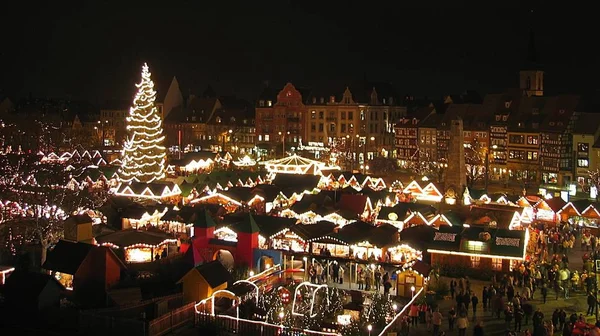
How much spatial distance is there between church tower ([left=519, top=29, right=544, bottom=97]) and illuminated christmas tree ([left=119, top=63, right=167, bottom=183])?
35.4 meters

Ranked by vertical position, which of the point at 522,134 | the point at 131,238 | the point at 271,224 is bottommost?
the point at 131,238

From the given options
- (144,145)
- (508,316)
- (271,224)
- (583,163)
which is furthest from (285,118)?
(508,316)

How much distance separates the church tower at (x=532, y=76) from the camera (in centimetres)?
6109

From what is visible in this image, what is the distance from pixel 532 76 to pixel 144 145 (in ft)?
123

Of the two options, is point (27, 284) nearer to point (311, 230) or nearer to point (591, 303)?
point (311, 230)

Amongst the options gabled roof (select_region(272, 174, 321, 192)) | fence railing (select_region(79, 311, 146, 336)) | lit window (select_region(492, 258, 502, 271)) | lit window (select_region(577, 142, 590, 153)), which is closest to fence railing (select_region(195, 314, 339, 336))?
fence railing (select_region(79, 311, 146, 336))

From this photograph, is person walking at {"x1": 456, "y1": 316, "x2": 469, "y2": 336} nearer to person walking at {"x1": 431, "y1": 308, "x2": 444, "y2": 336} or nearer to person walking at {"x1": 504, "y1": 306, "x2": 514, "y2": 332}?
person walking at {"x1": 431, "y1": 308, "x2": 444, "y2": 336}

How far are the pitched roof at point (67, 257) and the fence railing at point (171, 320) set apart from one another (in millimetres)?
5143

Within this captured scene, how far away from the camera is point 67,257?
846 inches

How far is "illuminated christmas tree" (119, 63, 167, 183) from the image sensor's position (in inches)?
1618

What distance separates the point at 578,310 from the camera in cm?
1888

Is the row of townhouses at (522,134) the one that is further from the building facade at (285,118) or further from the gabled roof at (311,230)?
the gabled roof at (311,230)

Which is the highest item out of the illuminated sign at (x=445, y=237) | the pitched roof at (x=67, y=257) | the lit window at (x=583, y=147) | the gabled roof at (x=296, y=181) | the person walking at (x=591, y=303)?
the lit window at (x=583, y=147)

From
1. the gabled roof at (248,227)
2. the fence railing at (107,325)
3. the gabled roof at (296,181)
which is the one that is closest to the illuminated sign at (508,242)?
the gabled roof at (248,227)
